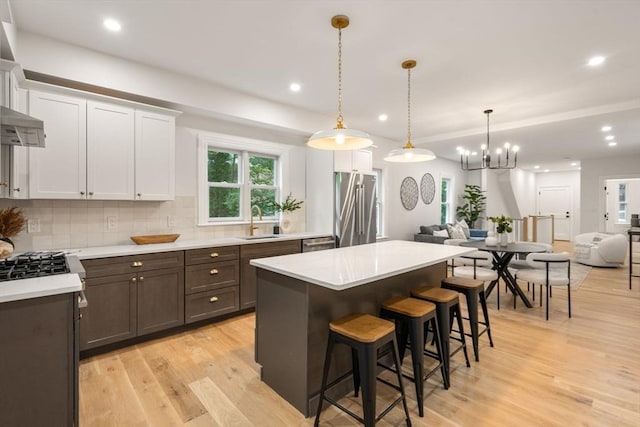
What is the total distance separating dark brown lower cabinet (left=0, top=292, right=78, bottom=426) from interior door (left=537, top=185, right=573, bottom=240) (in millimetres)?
13748

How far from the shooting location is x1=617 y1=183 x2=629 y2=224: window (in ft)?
29.4

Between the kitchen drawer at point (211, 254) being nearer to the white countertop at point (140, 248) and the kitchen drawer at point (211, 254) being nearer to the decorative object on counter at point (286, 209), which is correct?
the white countertop at point (140, 248)

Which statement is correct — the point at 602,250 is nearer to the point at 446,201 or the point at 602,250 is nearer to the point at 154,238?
the point at 446,201

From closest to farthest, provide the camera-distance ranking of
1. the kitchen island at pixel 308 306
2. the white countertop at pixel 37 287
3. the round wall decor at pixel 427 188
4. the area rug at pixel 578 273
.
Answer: the white countertop at pixel 37 287 < the kitchen island at pixel 308 306 < the area rug at pixel 578 273 < the round wall decor at pixel 427 188

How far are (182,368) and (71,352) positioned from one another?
1.05 m

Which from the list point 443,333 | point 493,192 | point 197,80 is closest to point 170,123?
point 197,80

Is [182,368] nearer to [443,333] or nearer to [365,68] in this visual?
[443,333]

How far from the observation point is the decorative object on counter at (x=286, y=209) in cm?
446

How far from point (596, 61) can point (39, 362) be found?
4.85 m

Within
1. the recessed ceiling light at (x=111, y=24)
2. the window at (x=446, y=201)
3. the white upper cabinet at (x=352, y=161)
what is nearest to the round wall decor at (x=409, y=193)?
the window at (x=446, y=201)

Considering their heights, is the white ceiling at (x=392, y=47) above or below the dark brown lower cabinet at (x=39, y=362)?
above

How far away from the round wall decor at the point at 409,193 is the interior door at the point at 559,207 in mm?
7471

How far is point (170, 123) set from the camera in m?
3.32

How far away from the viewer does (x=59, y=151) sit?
2.69 m
